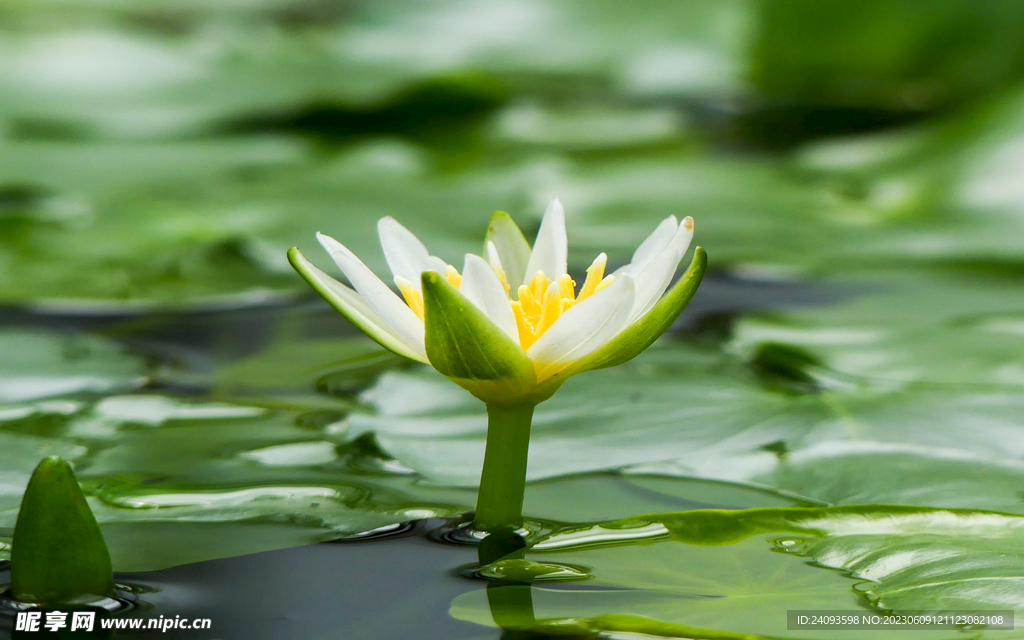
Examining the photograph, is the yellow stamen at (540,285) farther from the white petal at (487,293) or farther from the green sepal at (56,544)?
the green sepal at (56,544)

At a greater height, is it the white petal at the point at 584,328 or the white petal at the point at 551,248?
the white petal at the point at 551,248

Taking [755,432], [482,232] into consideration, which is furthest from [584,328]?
[482,232]

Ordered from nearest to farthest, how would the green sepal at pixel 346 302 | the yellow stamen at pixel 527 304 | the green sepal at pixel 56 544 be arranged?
the green sepal at pixel 56 544 → the green sepal at pixel 346 302 → the yellow stamen at pixel 527 304

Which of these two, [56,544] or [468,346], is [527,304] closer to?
[468,346]

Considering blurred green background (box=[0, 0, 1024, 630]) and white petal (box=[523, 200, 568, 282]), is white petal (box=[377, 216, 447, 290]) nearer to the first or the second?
white petal (box=[523, 200, 568, 282])

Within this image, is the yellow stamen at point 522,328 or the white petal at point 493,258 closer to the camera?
the yellow stamen at point 522,328

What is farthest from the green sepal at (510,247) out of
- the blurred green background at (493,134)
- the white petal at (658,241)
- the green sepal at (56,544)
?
the blurred green background at (493,134)

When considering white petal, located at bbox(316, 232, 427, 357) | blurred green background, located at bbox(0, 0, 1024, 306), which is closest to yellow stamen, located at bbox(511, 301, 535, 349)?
white petal, located at bbox(316, 232, 427, 357)
